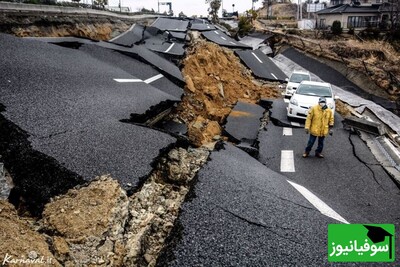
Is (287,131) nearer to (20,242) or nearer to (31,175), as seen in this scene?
(31,175)

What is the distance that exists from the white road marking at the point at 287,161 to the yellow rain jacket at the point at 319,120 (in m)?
0.96

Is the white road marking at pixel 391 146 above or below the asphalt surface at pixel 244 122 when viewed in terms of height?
below

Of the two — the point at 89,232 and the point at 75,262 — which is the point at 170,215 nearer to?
the point at 89,232

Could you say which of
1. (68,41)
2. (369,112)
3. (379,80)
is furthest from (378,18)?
(68,41)

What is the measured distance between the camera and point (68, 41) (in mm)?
10375

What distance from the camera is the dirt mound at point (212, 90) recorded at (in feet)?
31.3

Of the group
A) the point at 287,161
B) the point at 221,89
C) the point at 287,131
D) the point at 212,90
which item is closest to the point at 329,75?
the point at 221,89

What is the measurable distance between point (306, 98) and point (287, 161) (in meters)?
4.30

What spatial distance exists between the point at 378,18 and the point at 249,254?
176 ft

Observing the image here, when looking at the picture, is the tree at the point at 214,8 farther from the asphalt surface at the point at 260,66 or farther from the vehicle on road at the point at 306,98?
the vehicle on road at the point at 306,98

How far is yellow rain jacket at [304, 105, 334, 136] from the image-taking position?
322 inches

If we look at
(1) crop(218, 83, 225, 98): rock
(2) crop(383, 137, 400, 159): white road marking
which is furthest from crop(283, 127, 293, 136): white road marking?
(1) crop(218, 83, 225, 98): rock

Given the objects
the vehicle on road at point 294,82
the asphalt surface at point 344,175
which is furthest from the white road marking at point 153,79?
the vehicle on road at point 294,82

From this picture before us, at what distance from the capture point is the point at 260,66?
20.0m
